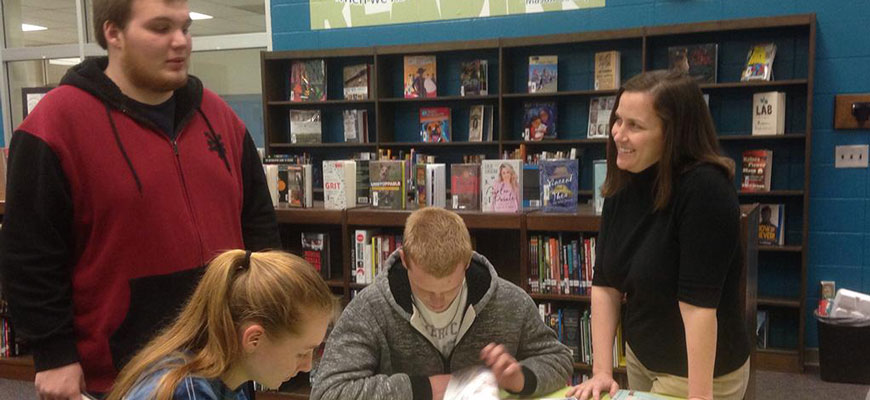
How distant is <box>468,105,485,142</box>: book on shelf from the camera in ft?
15.6

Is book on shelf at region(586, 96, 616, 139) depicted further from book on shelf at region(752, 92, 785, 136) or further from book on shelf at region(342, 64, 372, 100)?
book on shelf at region(342, 64, 372, 100)

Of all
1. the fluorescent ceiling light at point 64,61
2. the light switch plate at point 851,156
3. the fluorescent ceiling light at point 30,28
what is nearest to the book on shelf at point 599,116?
the light switch plate at point 851,156

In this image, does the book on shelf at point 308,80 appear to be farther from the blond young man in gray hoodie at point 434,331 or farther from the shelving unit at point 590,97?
the blond young man in gray hoodie at point 434,331

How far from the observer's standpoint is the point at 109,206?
4.72 feet

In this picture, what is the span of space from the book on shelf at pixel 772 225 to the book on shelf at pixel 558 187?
192cm

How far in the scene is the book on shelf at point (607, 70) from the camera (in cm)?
436

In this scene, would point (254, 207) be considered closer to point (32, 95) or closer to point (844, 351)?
point (32, 95)

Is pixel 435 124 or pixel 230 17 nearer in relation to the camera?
pixel 435 124

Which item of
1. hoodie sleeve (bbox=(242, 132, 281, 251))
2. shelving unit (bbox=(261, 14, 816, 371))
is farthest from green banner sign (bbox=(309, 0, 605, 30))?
hoodie sleeve (bbox=(242, 132, 281, 251))

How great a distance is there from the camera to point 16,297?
139cm

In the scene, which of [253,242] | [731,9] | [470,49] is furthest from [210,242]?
[731,9]

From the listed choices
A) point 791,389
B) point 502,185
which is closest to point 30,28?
point 502,185

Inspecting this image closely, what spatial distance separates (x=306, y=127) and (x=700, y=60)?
2884 millimetres

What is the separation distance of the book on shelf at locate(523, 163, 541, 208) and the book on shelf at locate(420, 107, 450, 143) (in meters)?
1.98
